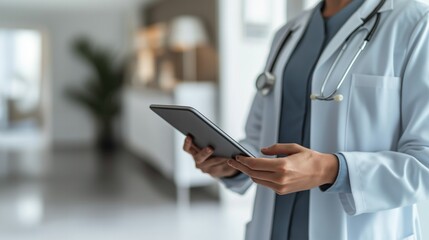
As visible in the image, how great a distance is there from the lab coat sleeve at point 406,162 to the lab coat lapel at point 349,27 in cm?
13

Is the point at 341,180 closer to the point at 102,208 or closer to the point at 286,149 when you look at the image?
the point at 286,149

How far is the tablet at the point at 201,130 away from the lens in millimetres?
901

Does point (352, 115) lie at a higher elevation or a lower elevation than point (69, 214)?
higher

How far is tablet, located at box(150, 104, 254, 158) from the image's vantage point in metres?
0.90

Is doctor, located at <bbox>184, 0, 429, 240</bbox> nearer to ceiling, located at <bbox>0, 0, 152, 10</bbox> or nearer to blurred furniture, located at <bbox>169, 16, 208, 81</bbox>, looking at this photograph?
blurred furniture, located at <bbox>169, 16, 208, 81</bbox>

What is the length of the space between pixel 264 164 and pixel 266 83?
0.38 meters

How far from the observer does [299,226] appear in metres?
1.04

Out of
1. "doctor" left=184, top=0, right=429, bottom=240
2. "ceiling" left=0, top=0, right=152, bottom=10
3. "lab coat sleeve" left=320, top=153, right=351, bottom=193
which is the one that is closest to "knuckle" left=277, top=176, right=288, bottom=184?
"doctor" left=184, top=0, right=429, bottom=240

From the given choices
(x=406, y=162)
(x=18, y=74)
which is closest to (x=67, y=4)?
(x=18, y=74)

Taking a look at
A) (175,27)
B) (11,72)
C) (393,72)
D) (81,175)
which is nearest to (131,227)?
(175,27)

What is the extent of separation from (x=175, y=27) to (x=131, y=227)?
208 centimetres

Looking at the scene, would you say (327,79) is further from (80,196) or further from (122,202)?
(80,196)

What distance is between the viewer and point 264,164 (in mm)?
826

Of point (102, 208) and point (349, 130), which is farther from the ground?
point (349, 130)
